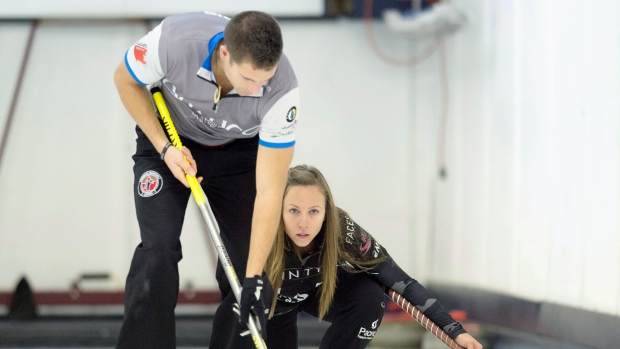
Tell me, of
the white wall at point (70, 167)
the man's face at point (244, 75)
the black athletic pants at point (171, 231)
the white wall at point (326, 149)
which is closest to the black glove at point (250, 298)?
the black athletic pants at point (171, 231)

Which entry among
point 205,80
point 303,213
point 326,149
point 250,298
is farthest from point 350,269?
point 326,149

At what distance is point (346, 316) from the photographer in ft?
9.00

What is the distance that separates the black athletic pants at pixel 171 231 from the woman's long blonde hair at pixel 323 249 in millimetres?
164

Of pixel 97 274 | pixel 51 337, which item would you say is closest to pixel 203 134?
pixel 51 337

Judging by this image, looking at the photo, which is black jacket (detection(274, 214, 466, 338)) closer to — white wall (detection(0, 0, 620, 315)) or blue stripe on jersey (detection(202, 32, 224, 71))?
blue stripe on jersey (detection(202, 32, 224, 71))

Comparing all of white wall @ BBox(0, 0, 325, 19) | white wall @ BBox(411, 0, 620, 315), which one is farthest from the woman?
white wall @ BBox(0, 0, 325, 19)

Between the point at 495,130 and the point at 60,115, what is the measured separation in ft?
9.52

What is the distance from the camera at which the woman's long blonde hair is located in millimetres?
2615

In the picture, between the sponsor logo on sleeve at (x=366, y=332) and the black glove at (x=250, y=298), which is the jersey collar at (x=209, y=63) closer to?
the black glove at (x=250, y=298)

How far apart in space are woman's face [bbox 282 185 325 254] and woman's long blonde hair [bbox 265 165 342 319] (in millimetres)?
27

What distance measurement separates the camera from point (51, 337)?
4.62m

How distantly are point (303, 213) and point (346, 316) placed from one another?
0.43 meters

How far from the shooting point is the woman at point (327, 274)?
2598 millimetres

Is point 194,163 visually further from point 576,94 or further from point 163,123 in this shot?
point 576,94
